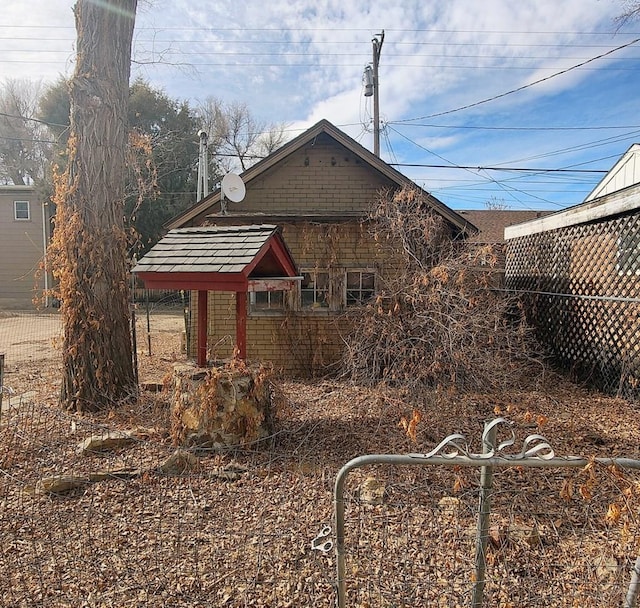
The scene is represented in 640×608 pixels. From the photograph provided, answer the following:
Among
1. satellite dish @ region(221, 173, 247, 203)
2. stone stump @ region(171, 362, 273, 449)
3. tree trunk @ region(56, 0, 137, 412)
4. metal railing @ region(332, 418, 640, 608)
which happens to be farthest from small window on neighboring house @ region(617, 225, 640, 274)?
tree trunk @ region(56, 0, 137, 412)

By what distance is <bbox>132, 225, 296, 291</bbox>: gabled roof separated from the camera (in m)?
4.87

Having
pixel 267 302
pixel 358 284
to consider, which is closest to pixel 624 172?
pixel 358 284

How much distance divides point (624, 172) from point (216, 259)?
1815 centimetres

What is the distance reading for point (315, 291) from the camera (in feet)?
30.3

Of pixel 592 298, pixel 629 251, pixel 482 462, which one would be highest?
pixel 629 251

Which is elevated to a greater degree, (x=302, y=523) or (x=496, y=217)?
(x=496, y=217)

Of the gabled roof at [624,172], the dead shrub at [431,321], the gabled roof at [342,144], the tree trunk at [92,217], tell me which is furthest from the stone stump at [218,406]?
the gabled roof at [624,172]

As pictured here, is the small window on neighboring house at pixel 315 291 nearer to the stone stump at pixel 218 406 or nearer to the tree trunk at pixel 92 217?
the tree trunk at pixel 92 217

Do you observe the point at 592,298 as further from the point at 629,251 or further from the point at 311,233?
the point at 311,233

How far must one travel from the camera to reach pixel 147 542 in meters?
3.36

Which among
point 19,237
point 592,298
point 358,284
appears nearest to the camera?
point 592,298

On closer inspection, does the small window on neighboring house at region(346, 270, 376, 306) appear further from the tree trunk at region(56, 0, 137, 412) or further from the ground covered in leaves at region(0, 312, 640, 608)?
the tree trunk at region(56, 0, 137, 412)

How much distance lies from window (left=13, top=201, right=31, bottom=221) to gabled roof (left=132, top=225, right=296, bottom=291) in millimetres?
19897

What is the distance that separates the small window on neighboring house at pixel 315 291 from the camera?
9227 millimetres
